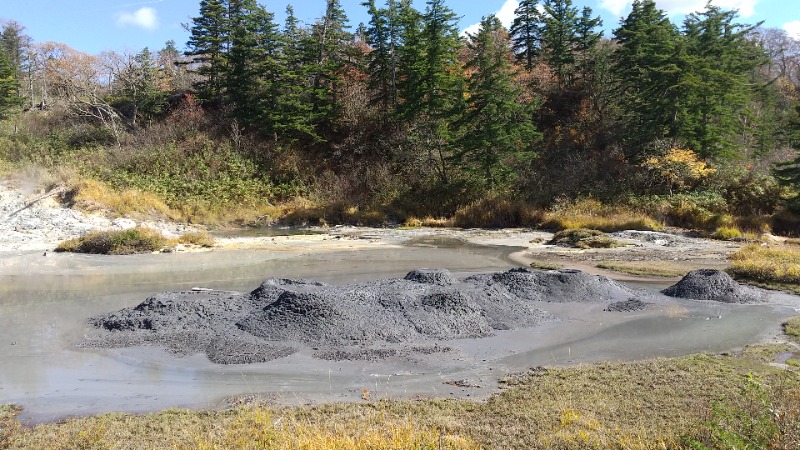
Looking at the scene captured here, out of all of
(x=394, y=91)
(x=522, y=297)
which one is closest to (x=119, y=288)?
(x=522, y=297)

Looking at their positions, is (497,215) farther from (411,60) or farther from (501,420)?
(501,420)

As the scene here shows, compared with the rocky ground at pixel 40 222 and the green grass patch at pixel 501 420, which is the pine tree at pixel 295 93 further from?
the green grass patch at pixel 501 420

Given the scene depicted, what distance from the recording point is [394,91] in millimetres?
39844

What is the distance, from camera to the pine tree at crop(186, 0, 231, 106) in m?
42.8

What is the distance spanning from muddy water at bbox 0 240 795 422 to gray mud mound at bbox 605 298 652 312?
9.5 inches

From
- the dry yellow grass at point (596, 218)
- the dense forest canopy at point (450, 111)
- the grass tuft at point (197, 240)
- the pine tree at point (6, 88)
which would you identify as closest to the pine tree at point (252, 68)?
the dense forest canopy at point (450, 111)

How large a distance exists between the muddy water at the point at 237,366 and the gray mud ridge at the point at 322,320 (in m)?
0.39

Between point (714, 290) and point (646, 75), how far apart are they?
23397 mm

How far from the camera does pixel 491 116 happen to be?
32031 mm

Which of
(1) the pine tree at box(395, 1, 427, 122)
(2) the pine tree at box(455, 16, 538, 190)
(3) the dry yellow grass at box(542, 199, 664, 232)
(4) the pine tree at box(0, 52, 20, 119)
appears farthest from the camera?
(4) the pine tree at box(0, 52, 20, 119)

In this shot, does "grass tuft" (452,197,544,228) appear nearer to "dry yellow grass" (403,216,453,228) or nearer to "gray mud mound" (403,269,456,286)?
"dry yellow grass" (403,216,453,228)

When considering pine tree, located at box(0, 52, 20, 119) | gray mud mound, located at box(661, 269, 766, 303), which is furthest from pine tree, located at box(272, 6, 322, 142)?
gray mud mound, located at box(661, 269, 766, 303)

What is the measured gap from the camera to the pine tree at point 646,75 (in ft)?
105

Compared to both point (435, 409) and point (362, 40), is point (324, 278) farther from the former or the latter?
point (362, 40)
